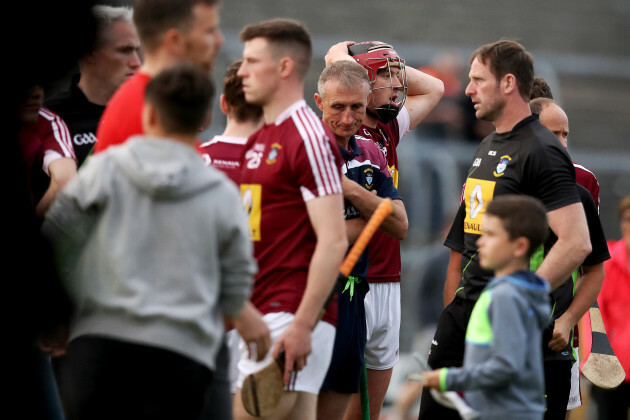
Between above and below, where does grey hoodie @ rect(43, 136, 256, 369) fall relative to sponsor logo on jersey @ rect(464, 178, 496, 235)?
above

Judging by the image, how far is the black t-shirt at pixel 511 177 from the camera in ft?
16.4

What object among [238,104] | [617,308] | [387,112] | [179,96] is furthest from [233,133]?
[617,308]

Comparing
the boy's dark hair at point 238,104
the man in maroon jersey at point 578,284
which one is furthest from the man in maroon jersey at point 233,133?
the man in maroon jersey at point 578,284

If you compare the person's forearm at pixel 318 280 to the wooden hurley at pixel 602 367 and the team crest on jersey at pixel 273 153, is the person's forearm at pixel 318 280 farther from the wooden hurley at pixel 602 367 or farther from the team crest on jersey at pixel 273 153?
the wooden hurley at pixel 602 367

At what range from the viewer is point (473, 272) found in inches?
206

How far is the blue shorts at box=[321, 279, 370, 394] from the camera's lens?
4934mm

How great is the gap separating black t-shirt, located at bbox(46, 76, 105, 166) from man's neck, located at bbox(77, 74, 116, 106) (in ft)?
0.06

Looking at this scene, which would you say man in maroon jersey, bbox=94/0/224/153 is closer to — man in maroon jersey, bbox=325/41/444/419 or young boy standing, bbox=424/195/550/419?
young boy standing, bbox=424/195/550/419

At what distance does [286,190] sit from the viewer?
421 centimetres

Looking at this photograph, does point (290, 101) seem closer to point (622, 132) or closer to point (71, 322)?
point (71, 322)

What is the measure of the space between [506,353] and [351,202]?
4.69 ft

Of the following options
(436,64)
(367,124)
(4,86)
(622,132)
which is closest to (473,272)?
(367,124)

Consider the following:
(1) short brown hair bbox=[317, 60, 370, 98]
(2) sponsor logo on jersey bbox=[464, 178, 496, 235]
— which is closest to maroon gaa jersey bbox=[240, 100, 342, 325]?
(1) short brown hair bbox=[317, 60, 370, 98]

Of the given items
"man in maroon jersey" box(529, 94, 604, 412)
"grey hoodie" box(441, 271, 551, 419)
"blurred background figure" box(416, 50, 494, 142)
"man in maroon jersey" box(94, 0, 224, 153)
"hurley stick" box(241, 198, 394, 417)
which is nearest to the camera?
"man in maroon jersey" box(94, 0, 224, 153)
